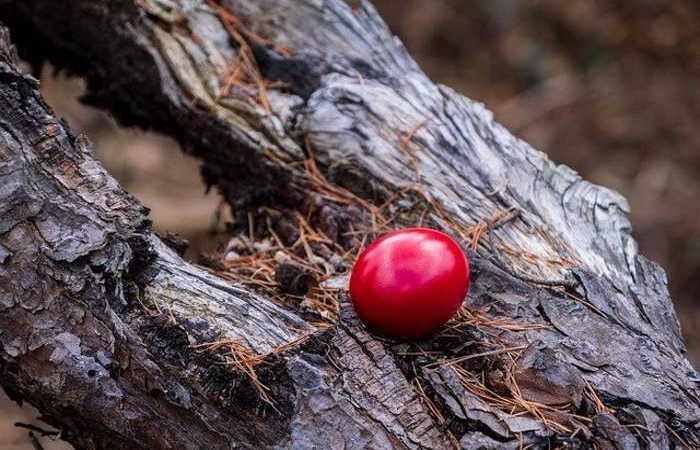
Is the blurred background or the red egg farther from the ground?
the blurred background

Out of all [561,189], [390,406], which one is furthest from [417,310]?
[561,189]

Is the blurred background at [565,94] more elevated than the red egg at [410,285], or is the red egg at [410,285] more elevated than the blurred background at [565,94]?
the blurred background at [565,94]

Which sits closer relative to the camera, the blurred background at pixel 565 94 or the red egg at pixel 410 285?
the red egg at pixel 410 285

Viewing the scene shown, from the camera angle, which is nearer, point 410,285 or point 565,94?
point 410,285

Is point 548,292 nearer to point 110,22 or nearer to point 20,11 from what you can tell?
point 110,22

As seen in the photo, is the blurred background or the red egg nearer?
the red egg
